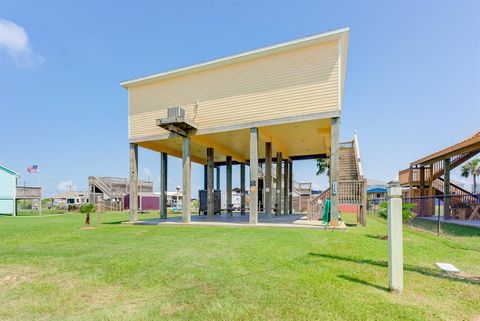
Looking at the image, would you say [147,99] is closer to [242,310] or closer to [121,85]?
[121,85]

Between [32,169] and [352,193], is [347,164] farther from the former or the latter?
[32,169]

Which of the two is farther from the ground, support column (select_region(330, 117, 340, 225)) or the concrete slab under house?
the concrete slab under house

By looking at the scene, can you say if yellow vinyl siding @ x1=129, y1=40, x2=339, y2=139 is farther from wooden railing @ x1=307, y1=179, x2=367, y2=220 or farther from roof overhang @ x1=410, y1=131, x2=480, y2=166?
roof overhang @ x1=410, y1=131, x2=480, y2=166

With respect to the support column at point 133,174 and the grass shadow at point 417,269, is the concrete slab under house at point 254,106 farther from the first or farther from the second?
the grass shadow at point 417,269

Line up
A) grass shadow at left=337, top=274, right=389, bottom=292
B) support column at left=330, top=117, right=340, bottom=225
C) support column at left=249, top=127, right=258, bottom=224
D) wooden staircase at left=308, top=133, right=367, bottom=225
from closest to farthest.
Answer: grass shadow at left=337, top=274, right=389, bottom=292 < support column at left=330, top=117, right=340, bottom=225 < wooden staircase at left=308, top=133, right=367, bottom=225 < support column at left=249, top=127, right=258, bottom=224

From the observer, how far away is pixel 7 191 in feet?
88.7

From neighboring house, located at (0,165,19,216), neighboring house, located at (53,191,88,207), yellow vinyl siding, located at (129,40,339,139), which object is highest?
yellow vinyl siding, located at (129,40,339,139)

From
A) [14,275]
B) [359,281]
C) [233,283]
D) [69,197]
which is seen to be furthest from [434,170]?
[69,197]

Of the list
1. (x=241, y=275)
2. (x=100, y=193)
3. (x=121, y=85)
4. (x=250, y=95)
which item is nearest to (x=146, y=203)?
(x=100, y=193)

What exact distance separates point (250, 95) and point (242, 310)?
360 inches

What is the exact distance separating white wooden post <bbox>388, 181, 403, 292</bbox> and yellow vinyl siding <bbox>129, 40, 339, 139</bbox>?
6.45 meters

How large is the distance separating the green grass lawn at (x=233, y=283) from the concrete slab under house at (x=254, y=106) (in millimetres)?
4493

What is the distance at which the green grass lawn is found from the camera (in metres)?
2.93

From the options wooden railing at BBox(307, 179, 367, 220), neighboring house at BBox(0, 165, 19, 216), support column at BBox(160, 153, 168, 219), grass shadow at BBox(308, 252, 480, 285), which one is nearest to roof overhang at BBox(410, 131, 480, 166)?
wooden railing at BBox(307, 179, 367, 220)
